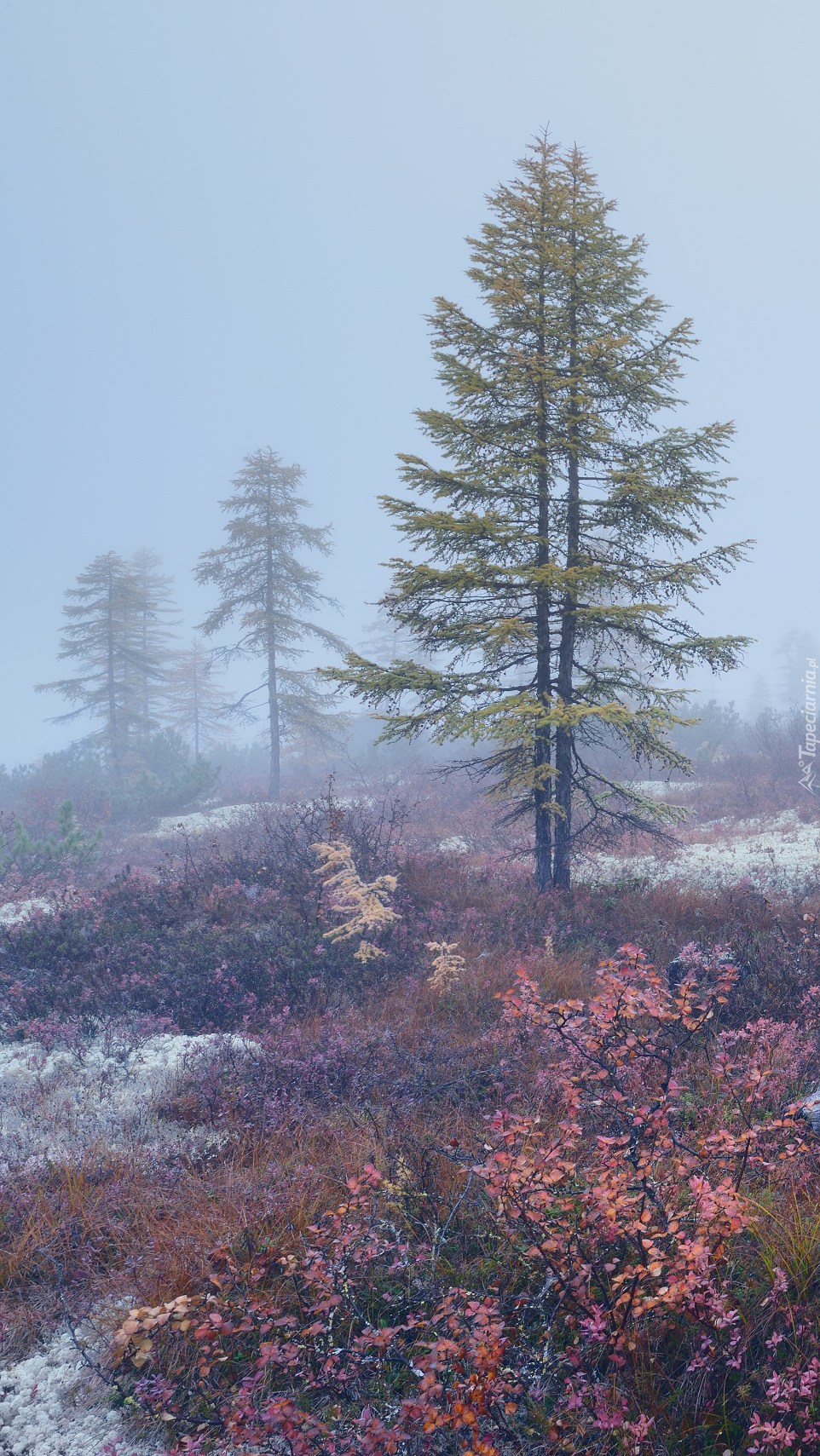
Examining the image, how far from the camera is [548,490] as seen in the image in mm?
10273

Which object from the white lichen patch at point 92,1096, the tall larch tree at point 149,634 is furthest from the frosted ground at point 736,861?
the tall larch tree at point 149,634

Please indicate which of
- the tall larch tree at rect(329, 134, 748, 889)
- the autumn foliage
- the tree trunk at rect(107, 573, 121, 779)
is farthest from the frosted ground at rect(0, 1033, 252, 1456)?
the tree trunk at rect(107, 573, 121, 779)

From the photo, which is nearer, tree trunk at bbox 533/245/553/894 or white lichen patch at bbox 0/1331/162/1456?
white lichen patch at bbox 0/1331/162/1456

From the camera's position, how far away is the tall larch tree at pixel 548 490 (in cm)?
958

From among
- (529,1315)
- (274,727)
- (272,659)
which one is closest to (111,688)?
(272,659)

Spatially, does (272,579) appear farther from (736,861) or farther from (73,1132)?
(73,1132)

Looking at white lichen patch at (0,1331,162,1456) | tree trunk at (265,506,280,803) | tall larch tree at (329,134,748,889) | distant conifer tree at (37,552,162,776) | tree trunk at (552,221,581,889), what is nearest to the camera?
white lichen patch at (0,1331,162,1456)

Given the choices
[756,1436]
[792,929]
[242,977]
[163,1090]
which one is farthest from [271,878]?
[756,1436]

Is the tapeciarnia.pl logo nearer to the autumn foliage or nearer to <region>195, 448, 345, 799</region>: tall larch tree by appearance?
<region>195, 448, 345, 799</region>: tall larch tree

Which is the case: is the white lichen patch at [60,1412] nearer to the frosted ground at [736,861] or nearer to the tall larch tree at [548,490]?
the tall larch tree at [548,490]

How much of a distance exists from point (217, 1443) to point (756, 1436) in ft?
7.31

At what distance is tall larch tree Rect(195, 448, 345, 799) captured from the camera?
25484mm

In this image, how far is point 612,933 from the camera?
9375 millimetres

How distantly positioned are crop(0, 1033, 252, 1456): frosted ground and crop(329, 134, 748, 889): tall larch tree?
16.7 ft
